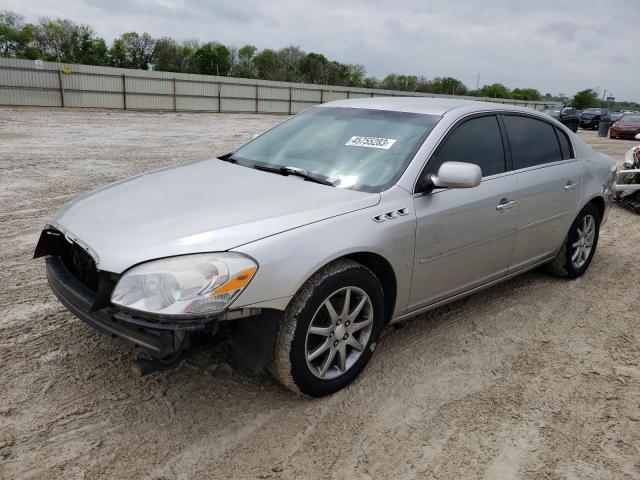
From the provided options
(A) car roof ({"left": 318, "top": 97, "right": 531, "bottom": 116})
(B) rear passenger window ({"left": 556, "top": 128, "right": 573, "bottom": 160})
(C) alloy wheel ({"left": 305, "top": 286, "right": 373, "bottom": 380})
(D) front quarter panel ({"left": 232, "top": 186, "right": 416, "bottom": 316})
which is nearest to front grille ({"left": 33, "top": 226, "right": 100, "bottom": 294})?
(D) front quarter panel ({"left": 232, "top": 186, "right": 416, "bottom": 316})

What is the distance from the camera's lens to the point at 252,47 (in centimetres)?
10500

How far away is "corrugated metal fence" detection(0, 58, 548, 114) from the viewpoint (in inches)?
1058

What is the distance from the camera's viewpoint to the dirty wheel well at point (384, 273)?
9.77ft

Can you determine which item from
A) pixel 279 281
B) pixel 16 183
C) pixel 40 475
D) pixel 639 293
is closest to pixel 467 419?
pixel 279 281

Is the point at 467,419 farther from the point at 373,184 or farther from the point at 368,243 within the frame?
the point at 373,184

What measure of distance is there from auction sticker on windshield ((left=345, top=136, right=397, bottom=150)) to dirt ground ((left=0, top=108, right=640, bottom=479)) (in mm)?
1295

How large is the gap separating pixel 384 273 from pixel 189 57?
9500 centimetres

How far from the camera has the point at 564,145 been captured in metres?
4.60

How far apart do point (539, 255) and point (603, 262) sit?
1704 millimetres

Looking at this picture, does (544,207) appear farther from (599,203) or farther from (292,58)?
(292,58)

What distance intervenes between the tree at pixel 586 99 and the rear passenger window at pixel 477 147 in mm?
113482

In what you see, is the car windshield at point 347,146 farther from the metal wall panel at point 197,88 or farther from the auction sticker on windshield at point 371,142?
the metal wall panel at point 197,88

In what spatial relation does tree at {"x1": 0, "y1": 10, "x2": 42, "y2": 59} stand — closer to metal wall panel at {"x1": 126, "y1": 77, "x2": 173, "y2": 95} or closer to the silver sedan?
metal wall panel at {"x1": 126, "y1": 77, "x2": 173, "y2": 95}

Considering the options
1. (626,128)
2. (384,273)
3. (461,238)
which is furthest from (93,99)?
(384,273)
